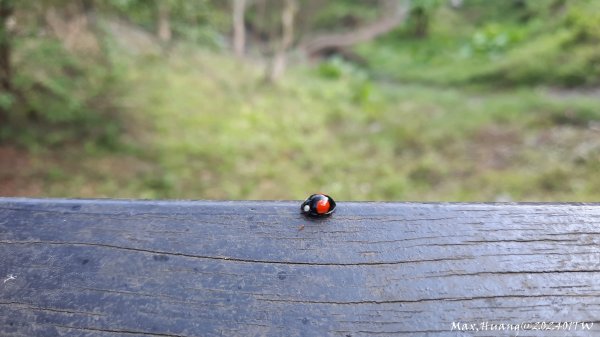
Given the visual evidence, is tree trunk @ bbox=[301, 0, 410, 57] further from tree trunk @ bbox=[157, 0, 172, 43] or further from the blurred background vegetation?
tree trunk @ bbox=[157, 0, 172, 43]

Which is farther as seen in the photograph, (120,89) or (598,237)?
(120,89)

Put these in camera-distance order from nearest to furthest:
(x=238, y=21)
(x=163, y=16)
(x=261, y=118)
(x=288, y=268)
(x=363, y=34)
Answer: (x=288, y=268) → (x=163, y=16) → (x=261, y=118) → (x=238, y=21) → (x=363, y=34)

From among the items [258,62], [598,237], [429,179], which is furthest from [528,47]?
[598,237]

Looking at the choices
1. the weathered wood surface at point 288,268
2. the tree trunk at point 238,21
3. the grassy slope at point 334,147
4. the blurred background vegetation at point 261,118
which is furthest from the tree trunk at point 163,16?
the weathered wood surface at point 288,268

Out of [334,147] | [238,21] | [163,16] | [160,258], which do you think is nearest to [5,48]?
[163,16]

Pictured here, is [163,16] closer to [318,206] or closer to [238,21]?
[318,206]

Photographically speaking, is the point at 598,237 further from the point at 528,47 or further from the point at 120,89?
the point at 528,47
